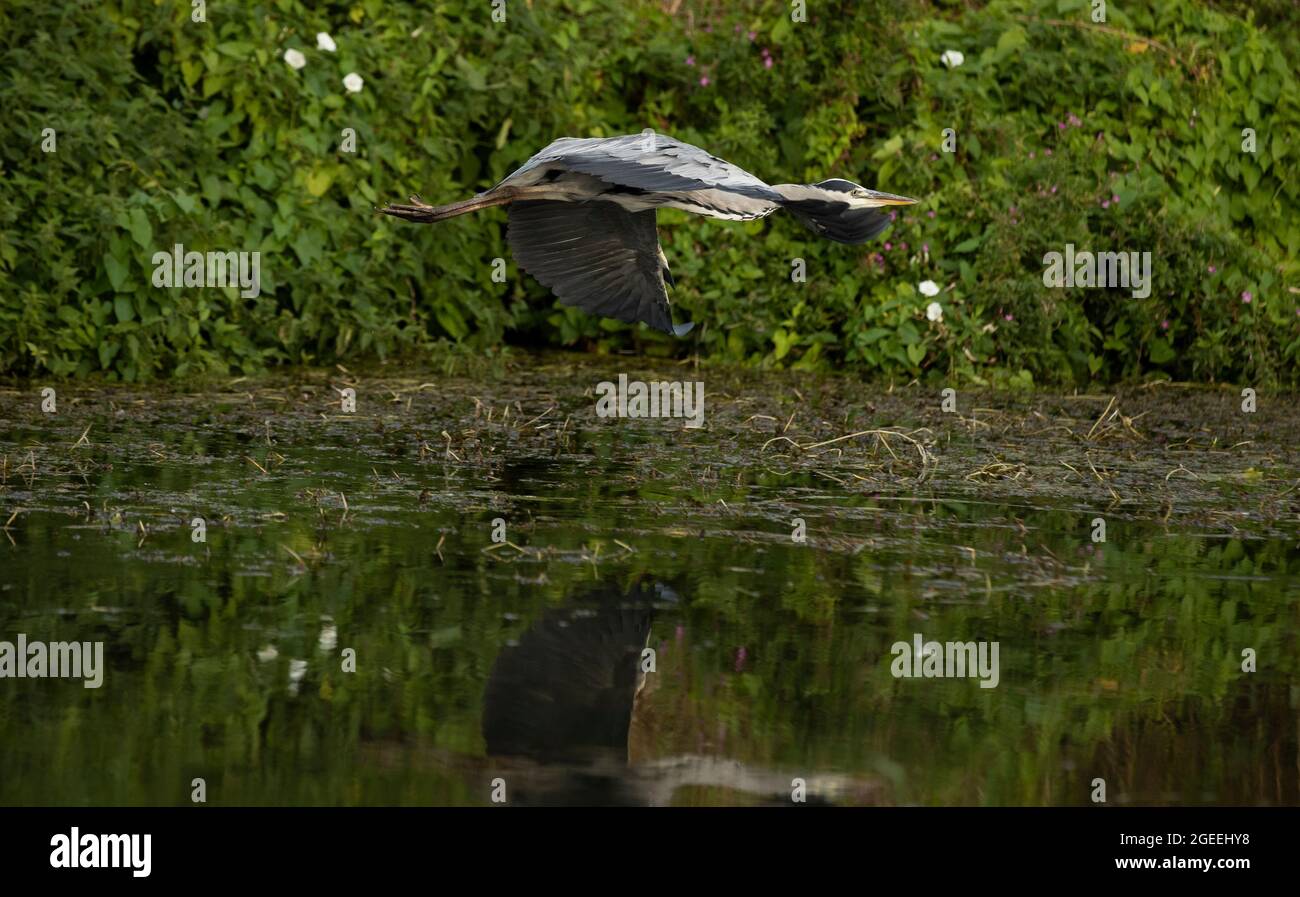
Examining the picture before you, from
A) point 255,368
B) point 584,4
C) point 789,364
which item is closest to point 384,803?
point 255,368

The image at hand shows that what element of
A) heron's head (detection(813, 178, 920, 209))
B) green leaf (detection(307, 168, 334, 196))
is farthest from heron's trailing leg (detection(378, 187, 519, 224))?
green leaf (detection(307, 168, 334, 196))

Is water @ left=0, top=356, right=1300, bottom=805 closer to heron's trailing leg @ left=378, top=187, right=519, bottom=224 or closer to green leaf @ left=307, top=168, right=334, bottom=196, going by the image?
heron's trailing leg @ left=378, top=187, right=519, bottom=224

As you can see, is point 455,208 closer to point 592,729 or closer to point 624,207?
point 624,207

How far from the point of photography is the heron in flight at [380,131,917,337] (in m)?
6.55

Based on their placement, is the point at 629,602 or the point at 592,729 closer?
the point at 592,729

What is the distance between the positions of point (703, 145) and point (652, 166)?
5.14 m

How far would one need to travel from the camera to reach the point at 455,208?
7406mm

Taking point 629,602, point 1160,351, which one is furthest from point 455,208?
point 1160,351

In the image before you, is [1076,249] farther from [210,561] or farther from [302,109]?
[210,561]

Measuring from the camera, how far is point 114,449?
784cm

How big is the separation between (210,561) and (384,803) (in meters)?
2.14

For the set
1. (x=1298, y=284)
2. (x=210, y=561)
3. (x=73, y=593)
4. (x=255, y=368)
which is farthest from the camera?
(x=1298, y=284)

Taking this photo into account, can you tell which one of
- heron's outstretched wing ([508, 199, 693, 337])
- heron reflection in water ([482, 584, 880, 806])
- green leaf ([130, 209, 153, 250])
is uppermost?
green leaf ([130, 209, 153, 250])

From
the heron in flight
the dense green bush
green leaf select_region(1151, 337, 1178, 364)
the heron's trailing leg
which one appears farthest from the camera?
green leaf select_region(1151, 337, 1178, 364)
